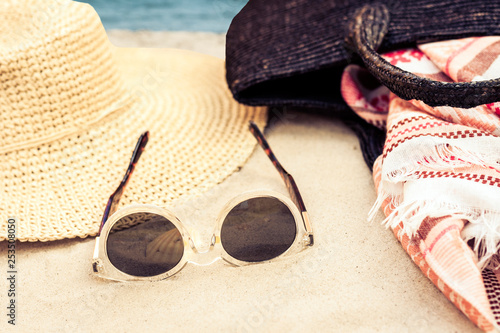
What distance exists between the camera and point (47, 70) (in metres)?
0.75

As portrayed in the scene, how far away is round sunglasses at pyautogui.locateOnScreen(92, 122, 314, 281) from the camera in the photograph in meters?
0.66

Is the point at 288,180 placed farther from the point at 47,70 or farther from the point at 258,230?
the point at 47,70

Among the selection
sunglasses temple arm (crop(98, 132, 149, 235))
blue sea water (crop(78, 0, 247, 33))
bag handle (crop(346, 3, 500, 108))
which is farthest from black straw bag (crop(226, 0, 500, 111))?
blue sea water (crop(78, 0, 247, 33))

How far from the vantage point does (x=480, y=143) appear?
2.16 ft

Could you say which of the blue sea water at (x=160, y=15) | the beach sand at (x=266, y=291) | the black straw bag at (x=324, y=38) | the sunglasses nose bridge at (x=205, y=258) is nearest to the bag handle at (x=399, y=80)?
the black straw bag at (x=324, y=38)

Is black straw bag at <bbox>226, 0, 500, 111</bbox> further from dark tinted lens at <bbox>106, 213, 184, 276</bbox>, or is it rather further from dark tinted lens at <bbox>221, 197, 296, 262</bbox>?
dark tinted lens at <bbox>106, 213, 184, 276</bbox>

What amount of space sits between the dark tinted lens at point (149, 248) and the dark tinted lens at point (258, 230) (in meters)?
0.09

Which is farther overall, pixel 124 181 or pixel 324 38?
pixel 324 38

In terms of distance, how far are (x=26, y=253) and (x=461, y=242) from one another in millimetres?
753

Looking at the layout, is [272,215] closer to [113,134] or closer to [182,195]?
[182,195]

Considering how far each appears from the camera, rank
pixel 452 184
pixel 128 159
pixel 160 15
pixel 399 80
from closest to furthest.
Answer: pixel 452 184 → pixel 399 80 → pixel 128 159 → pixel 160 15

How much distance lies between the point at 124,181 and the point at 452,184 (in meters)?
0.61

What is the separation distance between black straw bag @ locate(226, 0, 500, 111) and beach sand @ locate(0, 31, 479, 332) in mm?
306

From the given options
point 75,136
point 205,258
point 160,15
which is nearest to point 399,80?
point 205,258
